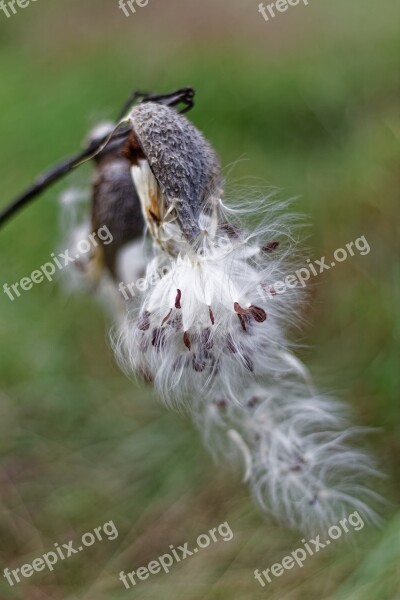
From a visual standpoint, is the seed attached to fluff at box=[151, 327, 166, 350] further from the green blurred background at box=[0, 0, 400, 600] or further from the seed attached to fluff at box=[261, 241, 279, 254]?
the green blurred background at box=[0, 0, 400, 600]

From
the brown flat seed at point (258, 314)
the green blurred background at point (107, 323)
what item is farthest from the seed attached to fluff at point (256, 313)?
the green blurred background at point (107, 323)

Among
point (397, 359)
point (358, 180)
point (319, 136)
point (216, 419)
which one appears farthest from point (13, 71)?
point (216, 419)

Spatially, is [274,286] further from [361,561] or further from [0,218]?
[361,561]

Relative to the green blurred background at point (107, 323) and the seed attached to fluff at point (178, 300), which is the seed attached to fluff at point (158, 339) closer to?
the seed attached to fluff at point (178, 300)

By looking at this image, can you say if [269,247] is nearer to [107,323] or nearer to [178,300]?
[178,300]

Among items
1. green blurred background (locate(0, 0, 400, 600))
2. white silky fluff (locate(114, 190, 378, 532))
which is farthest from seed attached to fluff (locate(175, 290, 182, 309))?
green blurred background (locate(0, 0, 400, 600))

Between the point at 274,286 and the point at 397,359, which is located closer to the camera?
the point at 274,286
